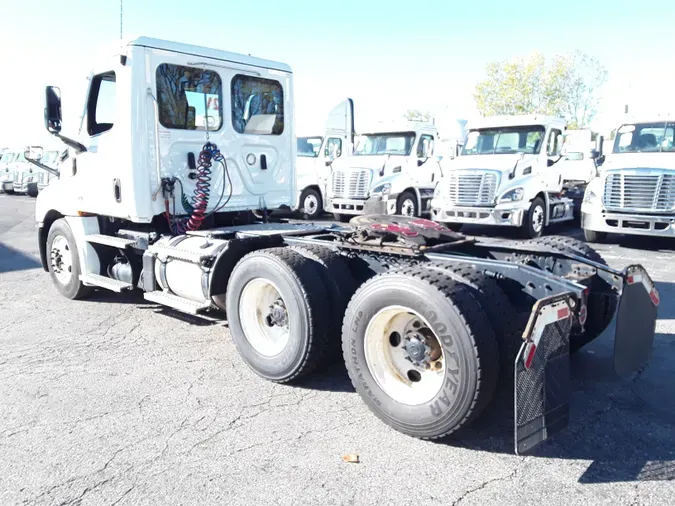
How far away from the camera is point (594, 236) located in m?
12.2

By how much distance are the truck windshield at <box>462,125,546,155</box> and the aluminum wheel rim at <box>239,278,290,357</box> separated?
31.9 ft

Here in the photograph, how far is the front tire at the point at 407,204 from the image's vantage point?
608 inches

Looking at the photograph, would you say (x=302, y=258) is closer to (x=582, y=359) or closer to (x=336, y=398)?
(x=336, y=398)

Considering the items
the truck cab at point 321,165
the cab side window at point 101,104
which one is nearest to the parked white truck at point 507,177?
the truck cab at point 321,165

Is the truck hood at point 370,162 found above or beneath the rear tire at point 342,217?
above

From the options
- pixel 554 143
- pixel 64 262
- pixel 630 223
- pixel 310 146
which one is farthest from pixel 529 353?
pixel 310 146

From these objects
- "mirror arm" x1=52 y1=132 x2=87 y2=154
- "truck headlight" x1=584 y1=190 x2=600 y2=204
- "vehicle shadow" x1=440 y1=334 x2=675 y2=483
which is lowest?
"vehicle shadow" x1=440 y1=334 x2=675 y2=483

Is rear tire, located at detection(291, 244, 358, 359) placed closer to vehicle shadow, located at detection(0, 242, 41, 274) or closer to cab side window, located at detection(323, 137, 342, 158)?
vehicle shadow, located at detection(0, 242, 41, 274)

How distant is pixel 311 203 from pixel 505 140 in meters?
5.83

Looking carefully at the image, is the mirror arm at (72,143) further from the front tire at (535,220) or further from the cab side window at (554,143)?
the cab side window at (554,143)

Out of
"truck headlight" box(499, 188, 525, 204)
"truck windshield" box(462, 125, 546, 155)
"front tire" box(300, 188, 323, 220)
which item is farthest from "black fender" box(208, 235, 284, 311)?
"front tire" box(300, 188, 323, 220)

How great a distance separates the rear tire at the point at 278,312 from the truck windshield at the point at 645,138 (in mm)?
9525

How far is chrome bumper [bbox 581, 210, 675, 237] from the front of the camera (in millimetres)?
10773

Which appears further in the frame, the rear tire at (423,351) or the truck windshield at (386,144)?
the truck windshield at (386,144)
